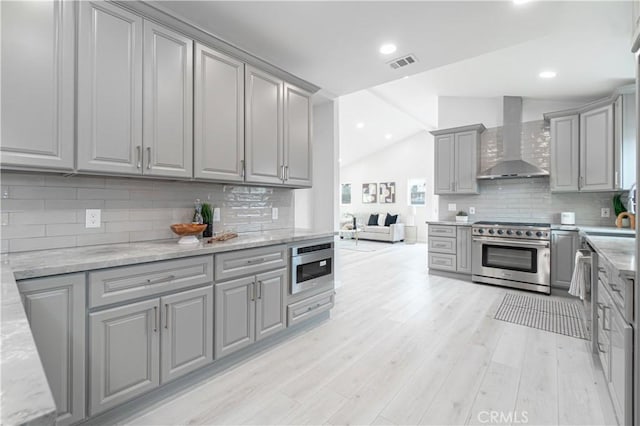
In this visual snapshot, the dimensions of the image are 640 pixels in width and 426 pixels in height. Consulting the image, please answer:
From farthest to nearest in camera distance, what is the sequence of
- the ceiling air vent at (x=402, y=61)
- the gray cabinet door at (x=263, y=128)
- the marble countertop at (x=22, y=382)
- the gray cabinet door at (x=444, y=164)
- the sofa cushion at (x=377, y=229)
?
the sofa cushion at (x=377, y=229) → the gray cabinet door at (x=444, y=164) → the ceiling air vent at (x=402, y=61) → the gray cabinet door at (x=263, y=128) → the marble countertop at (x=22, y=382)

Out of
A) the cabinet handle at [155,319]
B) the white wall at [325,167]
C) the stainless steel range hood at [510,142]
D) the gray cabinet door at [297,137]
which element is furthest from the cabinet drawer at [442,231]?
the cabinet handle at [155,319]

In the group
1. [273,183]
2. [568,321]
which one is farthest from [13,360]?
[568,321]

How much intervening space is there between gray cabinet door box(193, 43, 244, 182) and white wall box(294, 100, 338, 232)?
5.76 feet

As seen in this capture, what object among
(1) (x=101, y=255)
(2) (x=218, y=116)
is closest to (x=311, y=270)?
(2) (x=218, y=116)

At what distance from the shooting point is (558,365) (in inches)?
92.7

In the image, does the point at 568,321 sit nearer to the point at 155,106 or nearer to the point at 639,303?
the point at 639,303

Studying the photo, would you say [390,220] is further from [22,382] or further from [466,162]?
[22,382]

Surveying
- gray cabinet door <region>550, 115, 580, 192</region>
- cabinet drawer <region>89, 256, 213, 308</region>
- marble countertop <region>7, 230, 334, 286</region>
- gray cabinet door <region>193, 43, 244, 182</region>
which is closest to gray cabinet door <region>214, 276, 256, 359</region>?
cabinet drawer <region>89, 256, 213, 308</region>

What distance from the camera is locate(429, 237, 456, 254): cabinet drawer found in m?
5.07

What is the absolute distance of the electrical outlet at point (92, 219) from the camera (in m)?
2.05

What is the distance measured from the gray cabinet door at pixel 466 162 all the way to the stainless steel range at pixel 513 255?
2.36ft

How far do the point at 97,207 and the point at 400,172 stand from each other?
30.9 ft

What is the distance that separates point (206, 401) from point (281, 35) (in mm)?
2796

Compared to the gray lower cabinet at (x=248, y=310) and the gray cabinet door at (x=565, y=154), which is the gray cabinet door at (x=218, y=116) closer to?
the gray lower cabinet at (x=248, y=310)
